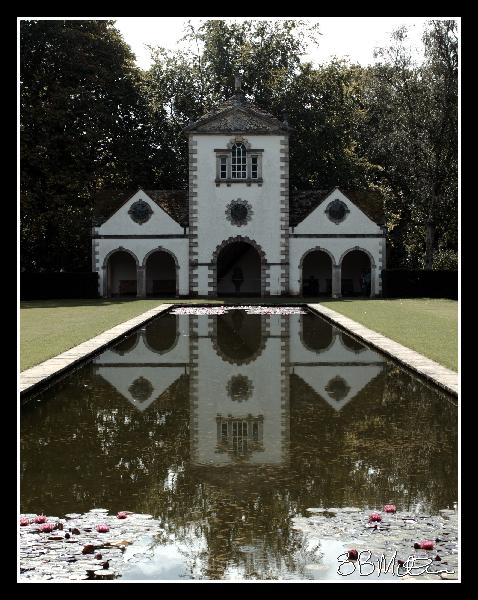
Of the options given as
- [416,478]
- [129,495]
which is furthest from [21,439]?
[416,478]

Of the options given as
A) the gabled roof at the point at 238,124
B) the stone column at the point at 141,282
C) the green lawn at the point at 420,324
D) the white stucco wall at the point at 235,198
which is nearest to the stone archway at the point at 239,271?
the white stucco wall at the point at 235,198

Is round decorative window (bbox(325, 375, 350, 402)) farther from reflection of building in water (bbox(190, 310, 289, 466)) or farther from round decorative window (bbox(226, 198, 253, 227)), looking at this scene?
round decorative window (bbox(226, 198, 253, 227))

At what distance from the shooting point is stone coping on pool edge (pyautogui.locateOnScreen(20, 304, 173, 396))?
12.6m

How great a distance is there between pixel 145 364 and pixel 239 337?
5586 mm

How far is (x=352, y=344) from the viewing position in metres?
19.4

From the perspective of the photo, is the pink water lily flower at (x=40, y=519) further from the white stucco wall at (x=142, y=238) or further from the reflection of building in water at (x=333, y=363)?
the white stucco wall at (x=142, y=238)

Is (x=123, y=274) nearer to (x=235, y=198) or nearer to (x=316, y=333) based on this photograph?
(x=235, y=198)

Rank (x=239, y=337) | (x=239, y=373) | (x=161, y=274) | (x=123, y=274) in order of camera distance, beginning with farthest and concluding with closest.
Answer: (x=161, y=274) < (x=123, y=274) < (x=239, y=337) < (x=239, y=373)

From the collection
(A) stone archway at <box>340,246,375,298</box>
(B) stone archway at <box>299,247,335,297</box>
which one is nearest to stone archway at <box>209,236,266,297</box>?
(B) stone archway at <box>299,247,335,297</box>

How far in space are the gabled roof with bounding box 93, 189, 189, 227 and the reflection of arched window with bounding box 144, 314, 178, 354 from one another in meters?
16.9

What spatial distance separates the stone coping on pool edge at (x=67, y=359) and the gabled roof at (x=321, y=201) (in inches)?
884

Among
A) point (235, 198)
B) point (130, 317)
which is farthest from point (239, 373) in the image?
point (235, 198)

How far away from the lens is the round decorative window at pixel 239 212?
1747 inches

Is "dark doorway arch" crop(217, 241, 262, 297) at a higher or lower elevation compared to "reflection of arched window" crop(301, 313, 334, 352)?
higher
